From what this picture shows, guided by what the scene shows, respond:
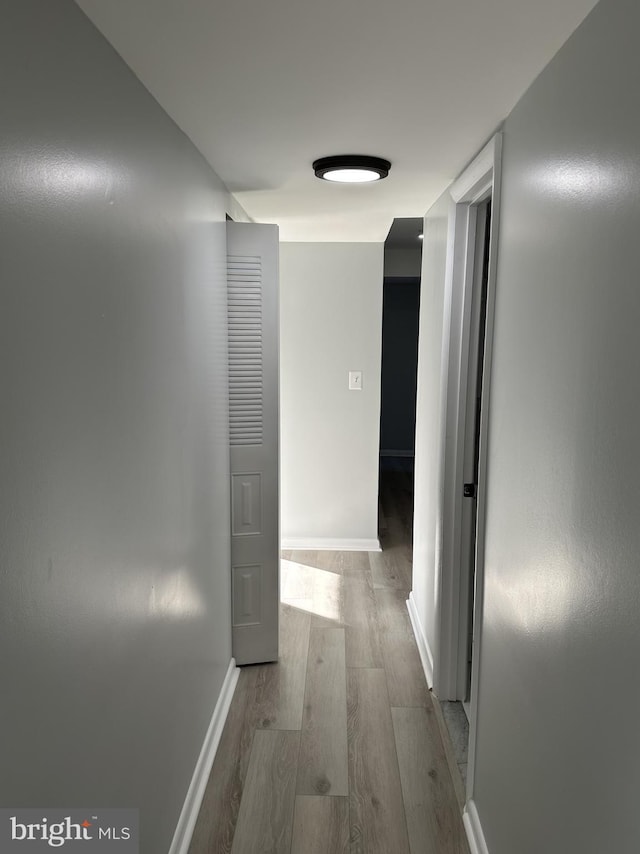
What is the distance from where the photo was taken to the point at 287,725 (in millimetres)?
2674

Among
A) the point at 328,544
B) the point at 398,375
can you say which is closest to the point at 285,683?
the point at 328,544

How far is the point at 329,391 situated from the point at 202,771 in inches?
111

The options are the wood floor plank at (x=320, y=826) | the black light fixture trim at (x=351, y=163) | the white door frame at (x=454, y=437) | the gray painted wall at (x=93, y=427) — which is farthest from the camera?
the white door frame at (x=454, y=437)

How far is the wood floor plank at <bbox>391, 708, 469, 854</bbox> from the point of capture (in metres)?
2.05

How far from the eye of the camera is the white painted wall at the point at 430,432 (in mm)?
2922

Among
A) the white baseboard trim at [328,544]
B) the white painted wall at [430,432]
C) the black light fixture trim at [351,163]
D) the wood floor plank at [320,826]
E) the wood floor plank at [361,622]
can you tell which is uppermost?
the black light fixture trim at [351,163]

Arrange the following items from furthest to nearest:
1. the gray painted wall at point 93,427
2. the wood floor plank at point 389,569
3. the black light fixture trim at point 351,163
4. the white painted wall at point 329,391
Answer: the white painted wall at point 329,391 → the wood floor plank at point 389,569 → the black light fixture trim at point 351,163 → the gray painted wall at point 93,427

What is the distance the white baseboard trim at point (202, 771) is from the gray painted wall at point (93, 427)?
73 millimetres

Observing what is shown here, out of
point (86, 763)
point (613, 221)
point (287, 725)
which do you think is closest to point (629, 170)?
point (613, 221)

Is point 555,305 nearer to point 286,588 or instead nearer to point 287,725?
point 287,725

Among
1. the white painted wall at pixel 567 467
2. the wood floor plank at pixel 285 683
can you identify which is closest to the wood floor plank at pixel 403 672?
the wood floor plank at pixel 285 683

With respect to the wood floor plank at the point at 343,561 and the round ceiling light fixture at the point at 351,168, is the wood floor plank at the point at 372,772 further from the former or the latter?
the round ceiling light fixture at the point at 351,168

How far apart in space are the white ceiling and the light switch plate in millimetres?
2286

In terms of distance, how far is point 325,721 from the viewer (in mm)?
2705
